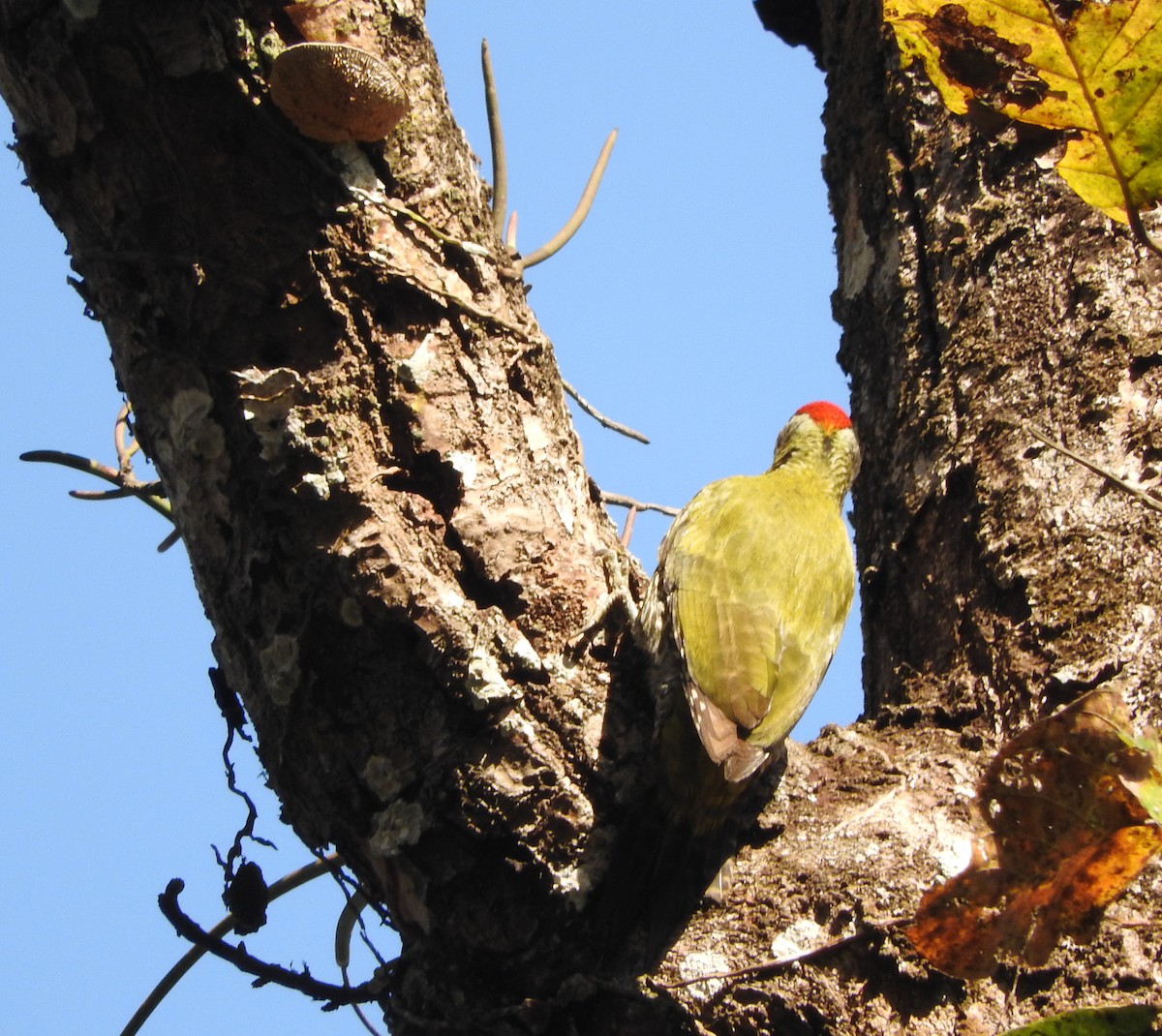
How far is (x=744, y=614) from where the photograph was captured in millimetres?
2949

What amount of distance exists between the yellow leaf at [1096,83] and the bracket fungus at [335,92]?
0.98 metres

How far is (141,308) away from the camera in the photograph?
213cm

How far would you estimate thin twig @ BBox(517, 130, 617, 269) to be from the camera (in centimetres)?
283

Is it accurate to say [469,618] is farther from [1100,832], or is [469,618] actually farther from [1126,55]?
[1126,55]

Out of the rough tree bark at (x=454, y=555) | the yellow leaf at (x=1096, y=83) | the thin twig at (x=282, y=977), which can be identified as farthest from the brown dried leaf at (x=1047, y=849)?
the thin twig at (x=282, y=977)

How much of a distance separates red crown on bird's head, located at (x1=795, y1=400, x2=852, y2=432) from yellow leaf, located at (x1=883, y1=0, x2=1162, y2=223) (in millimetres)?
2509

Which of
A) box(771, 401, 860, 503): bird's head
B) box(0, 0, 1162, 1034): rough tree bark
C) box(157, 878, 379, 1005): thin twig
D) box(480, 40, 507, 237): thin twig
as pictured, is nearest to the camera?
box(0, 0, 1162, 1034): rough tree bark

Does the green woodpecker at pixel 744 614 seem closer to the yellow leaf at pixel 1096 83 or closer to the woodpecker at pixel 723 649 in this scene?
the woodpecker at pixel 723 649

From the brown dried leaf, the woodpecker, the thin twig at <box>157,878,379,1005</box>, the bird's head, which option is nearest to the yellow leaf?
the brown dried leaf

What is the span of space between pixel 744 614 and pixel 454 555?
1.03 metres

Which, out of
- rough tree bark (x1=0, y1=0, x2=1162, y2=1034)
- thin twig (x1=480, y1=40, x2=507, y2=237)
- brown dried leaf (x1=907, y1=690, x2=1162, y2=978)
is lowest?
brown dried leaf (x1=907, y1=690, x2=1162, y2=978)

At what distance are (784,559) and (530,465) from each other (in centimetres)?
114

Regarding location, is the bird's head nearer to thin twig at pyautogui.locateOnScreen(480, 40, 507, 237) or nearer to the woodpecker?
the woodpecker

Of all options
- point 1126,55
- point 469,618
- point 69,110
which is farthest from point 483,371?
point 1126,55
